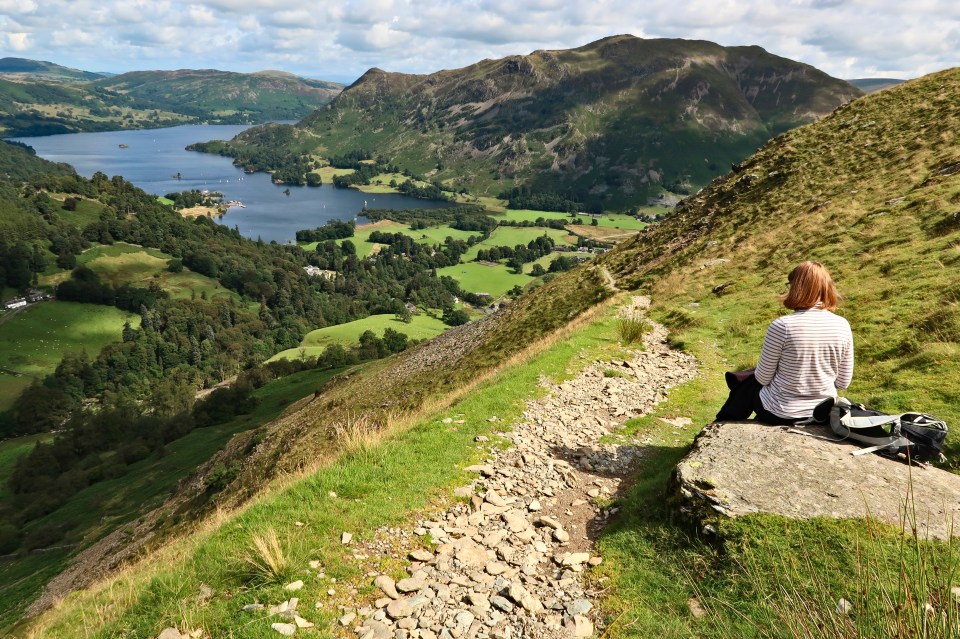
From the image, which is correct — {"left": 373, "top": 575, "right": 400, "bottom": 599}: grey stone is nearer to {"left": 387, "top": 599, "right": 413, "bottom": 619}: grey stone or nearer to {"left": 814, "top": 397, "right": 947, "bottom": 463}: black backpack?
{"left": 387, "top": 599, "right": 413, "bottom": 619}: grey stone

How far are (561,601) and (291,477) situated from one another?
7601 millimetres

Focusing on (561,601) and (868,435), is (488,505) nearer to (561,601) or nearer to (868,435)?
(561,601)

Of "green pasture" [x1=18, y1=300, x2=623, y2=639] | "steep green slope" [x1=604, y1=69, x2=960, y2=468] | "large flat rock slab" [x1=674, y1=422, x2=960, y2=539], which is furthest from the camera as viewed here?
"steep green slope" [x1=604, y1=69, x2=960, y2=468]

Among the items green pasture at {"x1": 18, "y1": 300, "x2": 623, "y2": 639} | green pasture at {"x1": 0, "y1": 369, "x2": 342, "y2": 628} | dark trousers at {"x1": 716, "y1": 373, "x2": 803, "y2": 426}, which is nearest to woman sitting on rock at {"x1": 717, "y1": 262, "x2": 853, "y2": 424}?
dark trousers at {"x1": 716, "y1": 373, "x2": 803, "y2": 426}

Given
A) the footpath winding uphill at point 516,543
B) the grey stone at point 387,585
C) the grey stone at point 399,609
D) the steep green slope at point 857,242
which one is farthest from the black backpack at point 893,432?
the grey stone at point 387,585

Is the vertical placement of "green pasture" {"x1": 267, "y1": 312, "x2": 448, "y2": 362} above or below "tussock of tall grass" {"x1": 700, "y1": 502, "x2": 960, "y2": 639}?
below

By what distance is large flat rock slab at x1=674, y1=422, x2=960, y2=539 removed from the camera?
22.6 ft

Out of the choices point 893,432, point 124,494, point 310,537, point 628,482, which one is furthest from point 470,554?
point 124,494

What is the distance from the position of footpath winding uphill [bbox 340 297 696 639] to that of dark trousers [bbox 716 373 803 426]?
8.26 ft

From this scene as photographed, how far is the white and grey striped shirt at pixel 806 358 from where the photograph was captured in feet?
28.5

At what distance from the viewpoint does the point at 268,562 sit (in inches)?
298

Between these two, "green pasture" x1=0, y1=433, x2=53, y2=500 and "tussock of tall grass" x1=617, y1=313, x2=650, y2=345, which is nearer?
"tussock of tall grass" x1=617, y1=313, x2=650, y2=345

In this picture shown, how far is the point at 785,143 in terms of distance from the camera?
156 feet

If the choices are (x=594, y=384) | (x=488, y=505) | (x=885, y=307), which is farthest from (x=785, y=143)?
(x=488, y=505)
